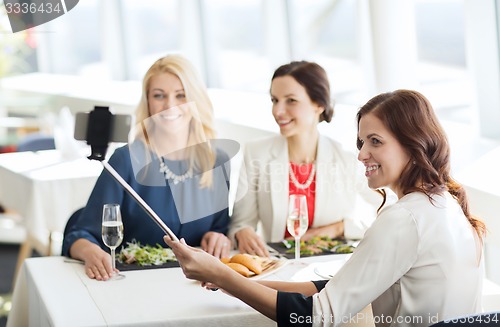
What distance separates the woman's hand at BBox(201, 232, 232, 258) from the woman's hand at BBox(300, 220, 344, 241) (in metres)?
0.33

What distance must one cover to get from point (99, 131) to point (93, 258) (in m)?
0.70

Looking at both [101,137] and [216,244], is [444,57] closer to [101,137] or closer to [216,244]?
[216,244]

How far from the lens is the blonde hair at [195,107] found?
2.88 m

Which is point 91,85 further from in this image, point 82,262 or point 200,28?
point 82,262

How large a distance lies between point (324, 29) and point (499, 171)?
2.66 metres

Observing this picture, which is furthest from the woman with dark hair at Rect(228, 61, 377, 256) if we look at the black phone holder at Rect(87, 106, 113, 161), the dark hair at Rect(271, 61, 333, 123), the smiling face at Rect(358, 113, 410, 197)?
the black phone holder at Rect(87, 106, 113, 161)

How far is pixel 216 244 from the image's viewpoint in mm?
2785

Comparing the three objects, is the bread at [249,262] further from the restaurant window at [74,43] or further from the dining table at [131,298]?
the restaurant window at [74,43]

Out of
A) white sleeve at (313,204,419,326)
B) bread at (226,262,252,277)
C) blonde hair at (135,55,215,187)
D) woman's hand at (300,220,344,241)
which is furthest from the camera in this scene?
woman's hand at (300,220,344,241)

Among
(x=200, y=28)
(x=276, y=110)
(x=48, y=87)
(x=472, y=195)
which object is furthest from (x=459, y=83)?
(x=48, y=87)

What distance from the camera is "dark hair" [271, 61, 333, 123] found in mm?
3209

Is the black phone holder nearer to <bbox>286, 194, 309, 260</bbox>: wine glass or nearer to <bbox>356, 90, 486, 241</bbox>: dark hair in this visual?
<bbox>356, 90, 486, 241</bbox>: dark hair

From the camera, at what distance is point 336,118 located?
5340mm

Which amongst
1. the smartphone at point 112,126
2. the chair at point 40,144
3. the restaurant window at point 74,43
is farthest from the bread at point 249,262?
the restaurant window at point 74,43
